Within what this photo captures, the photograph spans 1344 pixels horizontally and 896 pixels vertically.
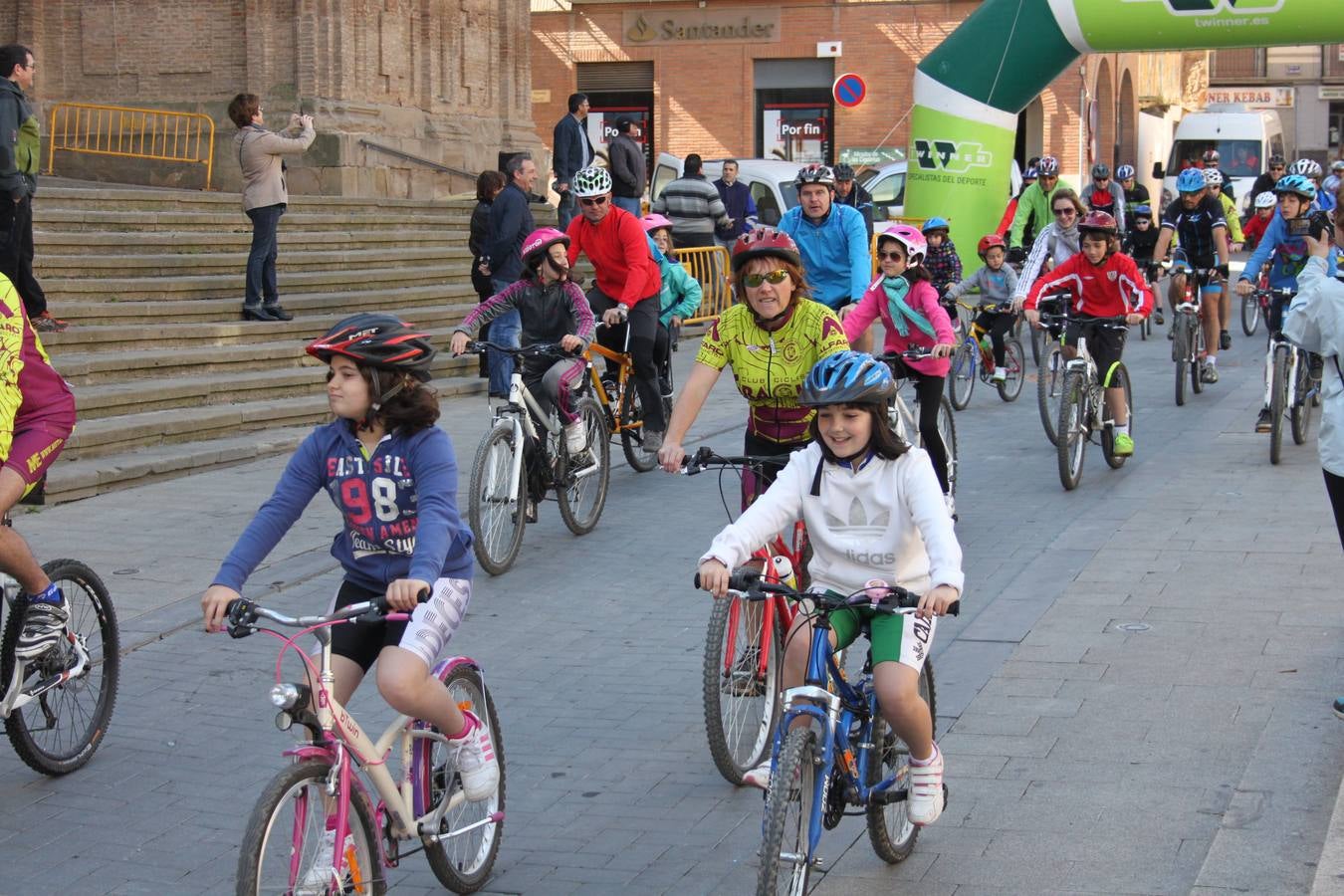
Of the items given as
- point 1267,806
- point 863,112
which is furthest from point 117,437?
point 863,112

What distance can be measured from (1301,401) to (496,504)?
6334mm

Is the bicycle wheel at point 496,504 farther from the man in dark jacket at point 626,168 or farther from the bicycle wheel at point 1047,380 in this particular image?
the man in dark jacket at point 626,168

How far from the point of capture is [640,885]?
16.3 ft

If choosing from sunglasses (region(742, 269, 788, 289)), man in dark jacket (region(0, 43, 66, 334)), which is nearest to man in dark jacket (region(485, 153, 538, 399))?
man in dark jacket (region(0, 43, 66, 334))

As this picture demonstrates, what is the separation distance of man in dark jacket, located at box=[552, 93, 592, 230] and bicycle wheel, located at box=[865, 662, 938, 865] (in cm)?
1516

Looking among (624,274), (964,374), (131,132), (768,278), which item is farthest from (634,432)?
(131,132)

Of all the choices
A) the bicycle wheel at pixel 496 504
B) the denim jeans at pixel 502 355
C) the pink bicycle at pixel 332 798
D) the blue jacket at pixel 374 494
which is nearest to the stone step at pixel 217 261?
the denim jeans at pixel 502 355

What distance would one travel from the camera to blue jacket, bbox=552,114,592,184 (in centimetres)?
1977

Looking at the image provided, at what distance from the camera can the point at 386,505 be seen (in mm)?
4621

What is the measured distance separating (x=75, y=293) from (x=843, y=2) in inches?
1080

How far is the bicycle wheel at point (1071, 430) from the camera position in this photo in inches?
429

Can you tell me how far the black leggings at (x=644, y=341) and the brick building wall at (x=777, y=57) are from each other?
2739cm

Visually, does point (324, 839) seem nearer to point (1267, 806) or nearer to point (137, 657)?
point (1267, 806)

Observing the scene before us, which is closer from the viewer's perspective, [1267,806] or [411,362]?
[411,362]
